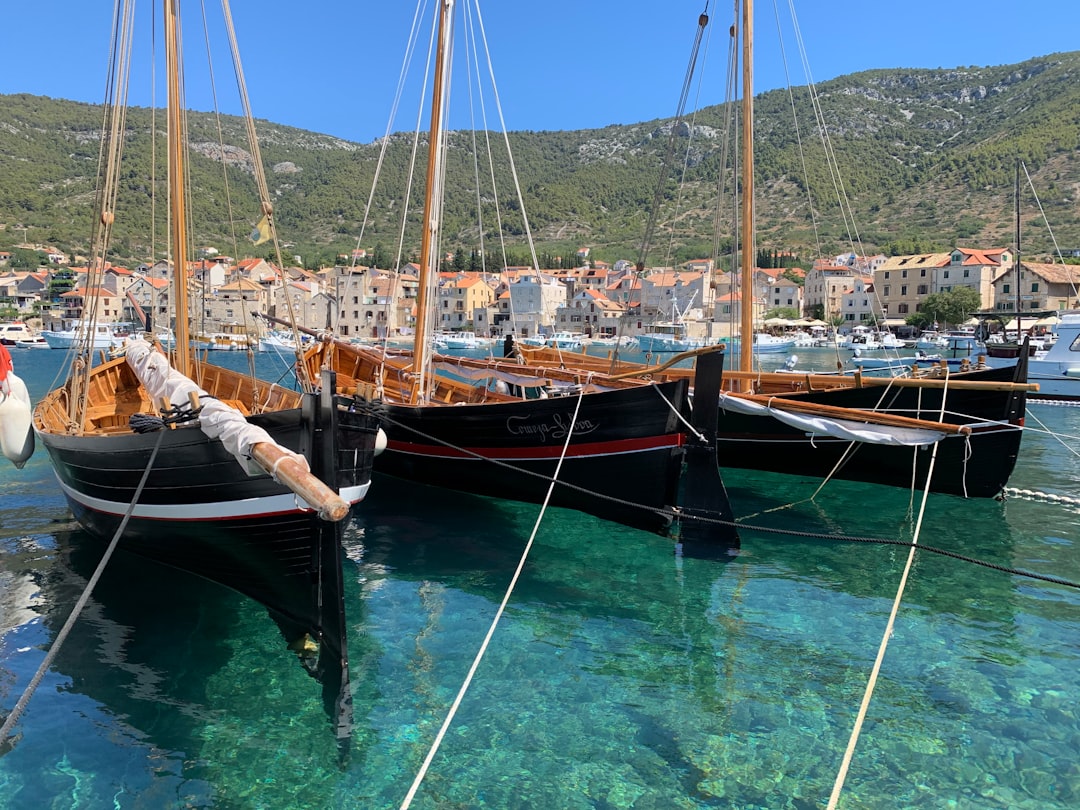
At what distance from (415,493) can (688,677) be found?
294 inches

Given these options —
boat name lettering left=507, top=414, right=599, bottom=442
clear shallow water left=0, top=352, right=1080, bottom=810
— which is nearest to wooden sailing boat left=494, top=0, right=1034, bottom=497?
boat name lettering left=507, top=414, right=599, bottom=442

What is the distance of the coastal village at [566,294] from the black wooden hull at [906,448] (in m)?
67.4

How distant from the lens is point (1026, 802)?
502cm

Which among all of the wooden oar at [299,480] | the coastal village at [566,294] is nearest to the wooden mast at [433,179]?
the wooden oar at [299,480]

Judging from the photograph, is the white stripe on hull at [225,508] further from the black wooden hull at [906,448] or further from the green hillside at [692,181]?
the green hillside at [692,181]

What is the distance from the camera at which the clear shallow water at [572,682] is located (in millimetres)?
5172

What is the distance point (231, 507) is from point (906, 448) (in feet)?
35.3

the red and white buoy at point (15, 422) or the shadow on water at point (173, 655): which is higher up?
the red and white buoy at point (15, 422)

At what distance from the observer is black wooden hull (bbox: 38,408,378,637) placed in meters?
6.56

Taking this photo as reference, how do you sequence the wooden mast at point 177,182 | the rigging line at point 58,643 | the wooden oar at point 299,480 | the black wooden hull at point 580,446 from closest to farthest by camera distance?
the rigging line at point 58,643 < the wooden oar at point 299,480 < the wooden mast at point 177,182 < the black wooden hull at point 580,446

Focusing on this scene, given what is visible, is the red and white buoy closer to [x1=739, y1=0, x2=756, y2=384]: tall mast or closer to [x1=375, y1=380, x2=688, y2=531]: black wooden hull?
[x1=375, y1=380, x2=688, y2=531]: black wooden hull

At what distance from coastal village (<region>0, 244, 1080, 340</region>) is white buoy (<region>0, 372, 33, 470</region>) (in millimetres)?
70255

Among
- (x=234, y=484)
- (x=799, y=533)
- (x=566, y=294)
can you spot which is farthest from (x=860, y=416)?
(x=566, y=294)

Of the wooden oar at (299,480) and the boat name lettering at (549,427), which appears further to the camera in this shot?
the boat name lettering at (549,427)
